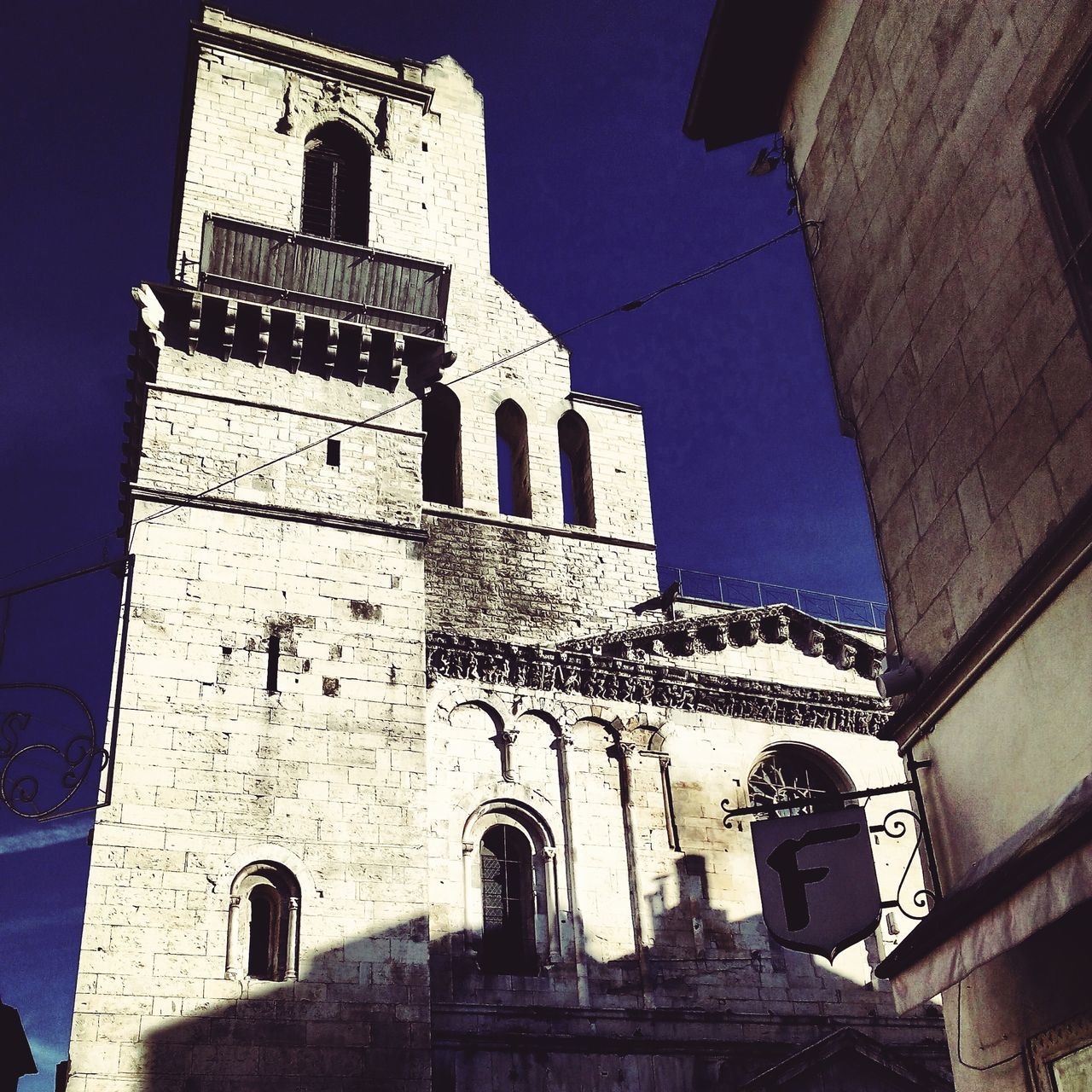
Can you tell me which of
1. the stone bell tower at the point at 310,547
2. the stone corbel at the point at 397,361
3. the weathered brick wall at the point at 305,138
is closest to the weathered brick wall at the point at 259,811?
the stone bell tower at the point at 310,547

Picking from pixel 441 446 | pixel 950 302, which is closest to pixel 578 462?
pixel 441 446

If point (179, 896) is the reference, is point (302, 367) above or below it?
above

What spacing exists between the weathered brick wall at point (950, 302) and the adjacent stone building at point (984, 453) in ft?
0.06

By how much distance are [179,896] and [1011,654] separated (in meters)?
9.27

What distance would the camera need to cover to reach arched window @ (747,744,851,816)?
59.9 feet

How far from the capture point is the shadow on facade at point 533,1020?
12.5 m

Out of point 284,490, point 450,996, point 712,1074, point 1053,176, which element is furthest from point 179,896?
point 1053,176

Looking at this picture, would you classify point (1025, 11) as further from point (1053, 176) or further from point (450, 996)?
point (450, 996)

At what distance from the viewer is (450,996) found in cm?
1454

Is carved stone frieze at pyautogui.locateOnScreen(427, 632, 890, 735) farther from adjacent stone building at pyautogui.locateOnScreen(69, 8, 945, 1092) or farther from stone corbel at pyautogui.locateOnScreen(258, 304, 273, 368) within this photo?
stone corbel at pyautogui.locateOnScreen(258, 304, 273, 368)

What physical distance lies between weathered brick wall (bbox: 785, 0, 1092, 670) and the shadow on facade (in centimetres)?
764

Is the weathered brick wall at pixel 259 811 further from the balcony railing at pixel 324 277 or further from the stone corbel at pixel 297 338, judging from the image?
the balcony railing at pixel 324 277

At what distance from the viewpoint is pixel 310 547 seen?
1585 centimetres

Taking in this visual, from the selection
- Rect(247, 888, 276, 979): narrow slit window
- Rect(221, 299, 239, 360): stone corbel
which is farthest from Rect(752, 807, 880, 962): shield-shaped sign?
Rect(221, 299, 239, 360): stone corbel
